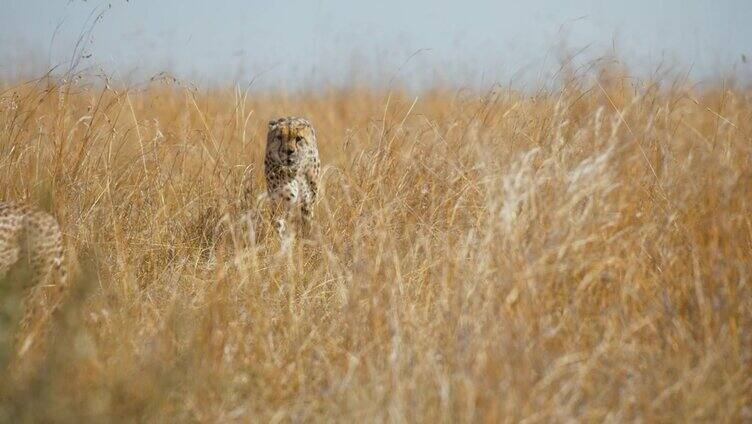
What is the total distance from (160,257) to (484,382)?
191cm

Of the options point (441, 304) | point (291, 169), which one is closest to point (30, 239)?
point (441, 304)

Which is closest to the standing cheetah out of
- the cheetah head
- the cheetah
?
the cheetah

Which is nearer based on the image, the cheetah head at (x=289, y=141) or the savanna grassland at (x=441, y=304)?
the savanna grassland at (x=441, y=304)

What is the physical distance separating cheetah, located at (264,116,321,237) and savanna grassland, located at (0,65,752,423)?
0.70 ft

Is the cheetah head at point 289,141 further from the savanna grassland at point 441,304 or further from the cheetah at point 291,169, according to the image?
the savanna grassland at point 441,304

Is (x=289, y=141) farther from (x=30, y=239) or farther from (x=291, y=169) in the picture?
(x=30, y=239)

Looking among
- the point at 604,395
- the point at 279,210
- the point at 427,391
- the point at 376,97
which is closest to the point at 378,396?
the point at 427,391

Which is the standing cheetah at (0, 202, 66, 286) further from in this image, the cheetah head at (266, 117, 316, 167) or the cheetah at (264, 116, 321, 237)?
the cheetah head at (266, 117, 316, 167)

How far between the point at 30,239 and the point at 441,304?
1.33 meters

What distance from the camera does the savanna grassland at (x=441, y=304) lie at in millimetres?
2150

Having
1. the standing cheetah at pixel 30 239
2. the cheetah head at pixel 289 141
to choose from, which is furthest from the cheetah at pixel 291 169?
the standing cheetah at pixel 30 239

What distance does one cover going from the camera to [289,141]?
166 inches

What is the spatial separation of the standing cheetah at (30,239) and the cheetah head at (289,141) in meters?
1.39

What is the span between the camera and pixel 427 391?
2.19 meters
